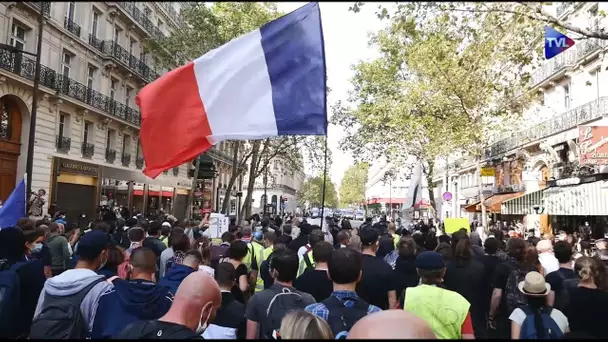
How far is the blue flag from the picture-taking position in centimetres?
746

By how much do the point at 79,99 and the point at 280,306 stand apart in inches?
938

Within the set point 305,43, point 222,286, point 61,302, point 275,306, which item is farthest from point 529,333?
point 305,43

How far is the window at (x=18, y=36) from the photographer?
19.8 m

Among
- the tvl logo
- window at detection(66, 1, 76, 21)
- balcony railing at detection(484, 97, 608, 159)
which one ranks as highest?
window at detection(66, 1, 76, 21)

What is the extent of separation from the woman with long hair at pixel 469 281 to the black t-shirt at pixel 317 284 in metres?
1.57

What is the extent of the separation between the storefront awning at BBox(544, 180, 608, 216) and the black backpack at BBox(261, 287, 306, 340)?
15.6 metres

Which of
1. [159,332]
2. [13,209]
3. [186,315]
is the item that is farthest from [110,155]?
[159,332]

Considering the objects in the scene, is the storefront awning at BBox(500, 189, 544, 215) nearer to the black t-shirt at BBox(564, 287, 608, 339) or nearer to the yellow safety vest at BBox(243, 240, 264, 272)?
the yellow safety vest at BBox(243, 240, 264, 272)

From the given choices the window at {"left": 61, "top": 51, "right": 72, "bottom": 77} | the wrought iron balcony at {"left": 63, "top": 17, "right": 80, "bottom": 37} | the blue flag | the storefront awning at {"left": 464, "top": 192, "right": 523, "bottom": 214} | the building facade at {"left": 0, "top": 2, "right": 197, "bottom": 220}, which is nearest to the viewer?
the blue flag

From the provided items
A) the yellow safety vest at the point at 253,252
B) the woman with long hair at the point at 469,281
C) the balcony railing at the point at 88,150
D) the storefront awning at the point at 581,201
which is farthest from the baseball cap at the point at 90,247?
the balcony railing at the point at 88,150

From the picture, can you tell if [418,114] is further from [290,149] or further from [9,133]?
[9,133]

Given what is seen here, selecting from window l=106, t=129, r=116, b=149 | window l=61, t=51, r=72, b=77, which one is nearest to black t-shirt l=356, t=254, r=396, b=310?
window l=61, t=51, r=72, b=77

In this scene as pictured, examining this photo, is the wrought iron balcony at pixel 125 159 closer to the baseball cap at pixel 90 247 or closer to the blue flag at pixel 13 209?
the blue flag at pixel 13 209

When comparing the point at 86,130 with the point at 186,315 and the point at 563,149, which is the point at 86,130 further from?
the point at 186,315
